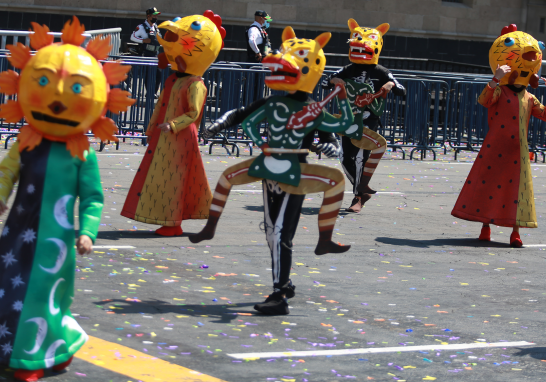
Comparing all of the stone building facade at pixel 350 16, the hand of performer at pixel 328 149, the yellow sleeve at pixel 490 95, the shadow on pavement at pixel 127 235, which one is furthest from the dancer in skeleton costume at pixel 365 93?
the stone building facade at pixel 350 16

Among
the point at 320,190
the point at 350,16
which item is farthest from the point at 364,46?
the point at 350,16

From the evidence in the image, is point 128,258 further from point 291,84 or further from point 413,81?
point 413,81

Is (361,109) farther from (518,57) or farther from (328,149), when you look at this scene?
(328,149)

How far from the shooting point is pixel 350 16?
92.8 feet

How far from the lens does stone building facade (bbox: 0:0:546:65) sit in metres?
25.2

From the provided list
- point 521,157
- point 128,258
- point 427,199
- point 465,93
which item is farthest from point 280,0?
point 128,258

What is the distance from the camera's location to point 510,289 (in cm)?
760

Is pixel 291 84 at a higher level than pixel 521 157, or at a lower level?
higher

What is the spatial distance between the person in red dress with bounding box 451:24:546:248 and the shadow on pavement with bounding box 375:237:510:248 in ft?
1.09

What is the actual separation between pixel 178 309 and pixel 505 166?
14.7ft

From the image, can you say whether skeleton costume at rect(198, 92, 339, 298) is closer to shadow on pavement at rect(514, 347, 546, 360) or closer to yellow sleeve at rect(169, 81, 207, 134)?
shadow on pavement at rect(514, 347, 546, 360)

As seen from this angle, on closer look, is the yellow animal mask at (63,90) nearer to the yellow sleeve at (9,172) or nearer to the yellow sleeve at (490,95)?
the yellow sleeve at (9,172)

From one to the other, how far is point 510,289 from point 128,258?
3236 millimetres

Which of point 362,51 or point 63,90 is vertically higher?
point 362,51
